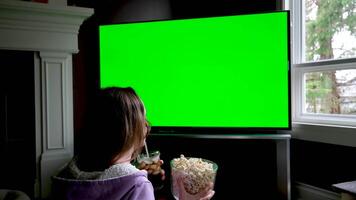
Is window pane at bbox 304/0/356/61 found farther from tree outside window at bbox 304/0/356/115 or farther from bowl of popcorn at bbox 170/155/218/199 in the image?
bowl of popcorn at bbox 170/155/218/199

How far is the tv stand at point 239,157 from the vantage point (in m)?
2.16

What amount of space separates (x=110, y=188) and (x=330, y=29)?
1.89 m

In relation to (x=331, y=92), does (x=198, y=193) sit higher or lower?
lower

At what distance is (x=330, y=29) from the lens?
2027mm

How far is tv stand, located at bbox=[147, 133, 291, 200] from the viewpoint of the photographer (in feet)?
7.10

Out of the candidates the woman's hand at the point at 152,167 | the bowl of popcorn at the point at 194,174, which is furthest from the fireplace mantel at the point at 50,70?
the bowl of popcorn at the point at 194,174

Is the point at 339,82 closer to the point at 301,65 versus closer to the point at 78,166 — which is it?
the point at 301,65

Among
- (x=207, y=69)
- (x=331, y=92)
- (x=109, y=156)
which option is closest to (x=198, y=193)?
(x=109, y=156)

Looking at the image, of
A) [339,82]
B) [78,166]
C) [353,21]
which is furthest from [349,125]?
[78,166]

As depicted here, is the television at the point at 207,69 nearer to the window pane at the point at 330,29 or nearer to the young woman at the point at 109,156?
the window pane at the point at 330,29

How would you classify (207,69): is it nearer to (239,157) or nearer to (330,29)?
(239,157)

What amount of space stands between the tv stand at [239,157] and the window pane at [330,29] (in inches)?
28.6

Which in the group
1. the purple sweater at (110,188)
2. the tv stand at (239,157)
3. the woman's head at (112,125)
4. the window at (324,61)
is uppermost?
the window at (324,61)

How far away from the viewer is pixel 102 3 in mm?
2398
